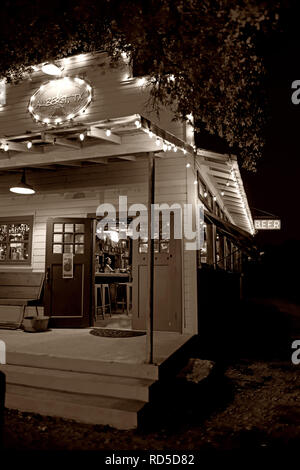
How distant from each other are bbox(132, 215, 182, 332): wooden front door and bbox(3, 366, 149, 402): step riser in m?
2.61

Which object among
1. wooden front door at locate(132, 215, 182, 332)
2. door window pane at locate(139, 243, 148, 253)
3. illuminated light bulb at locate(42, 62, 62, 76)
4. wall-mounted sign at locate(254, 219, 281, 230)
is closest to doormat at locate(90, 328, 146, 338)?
wooden front door at locate(132, 215, 182, 332)

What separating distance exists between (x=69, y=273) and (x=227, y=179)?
468cm

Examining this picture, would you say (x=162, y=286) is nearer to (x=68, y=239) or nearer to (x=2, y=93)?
Result: (x=68, y=239)

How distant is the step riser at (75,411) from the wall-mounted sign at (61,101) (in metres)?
5.96

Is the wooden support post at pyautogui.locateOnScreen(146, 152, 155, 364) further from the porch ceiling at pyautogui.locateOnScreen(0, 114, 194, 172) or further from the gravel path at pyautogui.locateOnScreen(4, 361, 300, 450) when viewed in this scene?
the gravel path at pyautogui.locateOnScreen(4, 361, 300, 450)

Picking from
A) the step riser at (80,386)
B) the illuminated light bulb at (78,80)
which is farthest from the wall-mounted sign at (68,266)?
the illuminated light bulb at (78,80)

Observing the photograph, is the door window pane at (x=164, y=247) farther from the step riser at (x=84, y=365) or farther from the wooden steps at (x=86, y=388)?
the step riser at (x=84, y=365)

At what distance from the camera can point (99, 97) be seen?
324 inches

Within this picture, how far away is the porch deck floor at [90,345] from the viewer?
5246mm

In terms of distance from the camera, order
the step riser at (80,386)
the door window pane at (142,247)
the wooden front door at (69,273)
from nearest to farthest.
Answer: the step riser at (80,386) < the door window pane at (142,247) < the wooden front door at (69,273)

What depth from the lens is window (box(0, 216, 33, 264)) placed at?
348 inches

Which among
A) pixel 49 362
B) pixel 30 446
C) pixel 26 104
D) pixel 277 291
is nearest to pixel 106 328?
pixel 49 362
